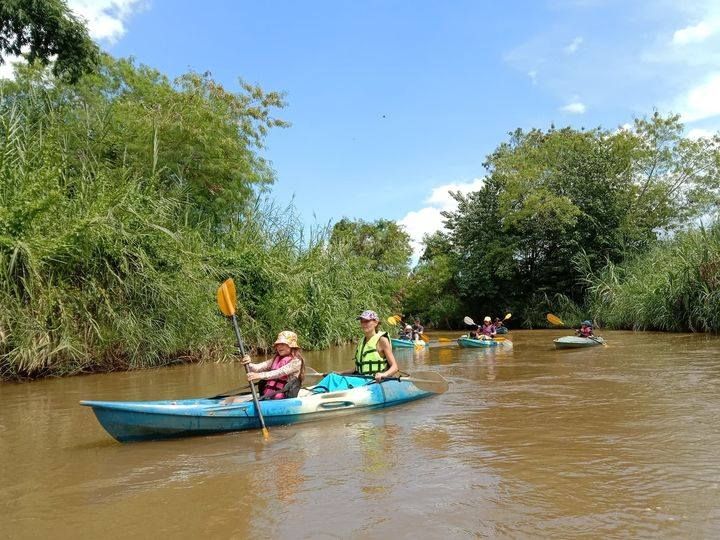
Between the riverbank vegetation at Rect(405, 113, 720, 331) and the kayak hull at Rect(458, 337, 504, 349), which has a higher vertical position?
the riverbank vegetation at Rect(405, 113, 720, 331)

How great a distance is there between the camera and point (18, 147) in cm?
1015

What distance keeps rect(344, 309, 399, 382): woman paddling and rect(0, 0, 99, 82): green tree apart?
8.49 meters

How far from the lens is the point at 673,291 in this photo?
17.8 metres

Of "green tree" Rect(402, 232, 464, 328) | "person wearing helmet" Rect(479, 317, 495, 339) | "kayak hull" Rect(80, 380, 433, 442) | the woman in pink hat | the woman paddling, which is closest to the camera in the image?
"kayak hull" Rect(80, 380, 433, 442)

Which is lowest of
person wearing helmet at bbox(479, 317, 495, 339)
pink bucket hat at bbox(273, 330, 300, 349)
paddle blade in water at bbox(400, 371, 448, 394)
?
paddle blade in water at bbox(400, 371, 448, 394)

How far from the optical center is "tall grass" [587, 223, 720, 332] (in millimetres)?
16594

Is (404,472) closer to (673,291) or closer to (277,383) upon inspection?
(277,383)

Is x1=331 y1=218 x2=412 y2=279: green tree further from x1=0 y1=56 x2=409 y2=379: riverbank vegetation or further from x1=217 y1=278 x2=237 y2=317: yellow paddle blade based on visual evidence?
x1=217 y1=278 x2=237 y2=317: yellow paddle blade

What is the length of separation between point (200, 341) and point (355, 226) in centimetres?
2254

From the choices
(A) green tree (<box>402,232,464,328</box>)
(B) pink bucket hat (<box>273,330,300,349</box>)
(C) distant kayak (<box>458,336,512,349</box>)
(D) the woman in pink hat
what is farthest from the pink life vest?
(A) green tree (<box>402,232,464,328</box>)

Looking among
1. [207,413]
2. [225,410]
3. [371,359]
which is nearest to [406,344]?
[371,359]

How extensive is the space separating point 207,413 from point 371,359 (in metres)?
2.29

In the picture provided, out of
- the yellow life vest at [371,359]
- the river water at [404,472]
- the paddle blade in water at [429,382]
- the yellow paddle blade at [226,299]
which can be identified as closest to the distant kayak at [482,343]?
the paddle blade in water at [429,382]

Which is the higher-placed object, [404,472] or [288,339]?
[288,339]
